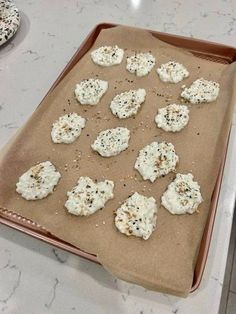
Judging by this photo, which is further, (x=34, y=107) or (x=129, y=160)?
(x=34, y=107)

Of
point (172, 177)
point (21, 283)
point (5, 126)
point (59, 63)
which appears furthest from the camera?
point (59, 63)

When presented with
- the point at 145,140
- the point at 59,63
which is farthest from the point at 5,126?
the point at 145,140

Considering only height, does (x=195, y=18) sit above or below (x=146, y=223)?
above

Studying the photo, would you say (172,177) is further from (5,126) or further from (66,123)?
(5,126)

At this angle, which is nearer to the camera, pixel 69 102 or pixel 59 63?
pixel 69 102
